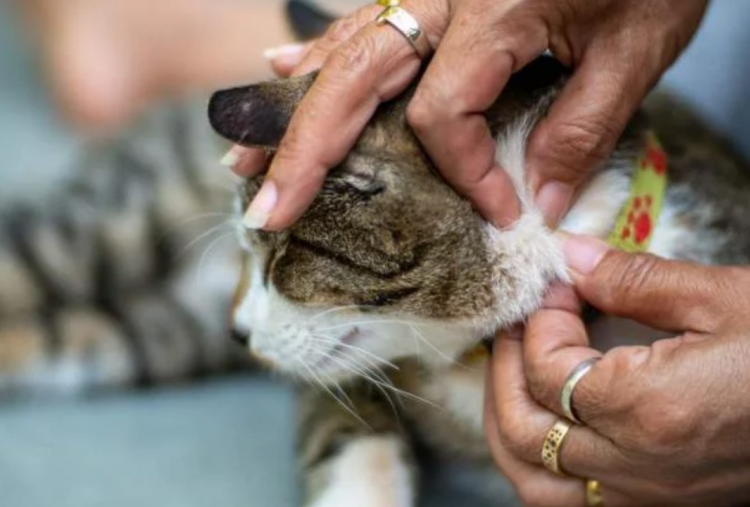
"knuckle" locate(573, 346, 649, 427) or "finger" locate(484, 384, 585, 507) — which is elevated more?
"knuckle" locate(573, 346, 649, 427)

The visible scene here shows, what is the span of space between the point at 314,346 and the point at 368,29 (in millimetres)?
291

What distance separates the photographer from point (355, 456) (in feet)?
3.79

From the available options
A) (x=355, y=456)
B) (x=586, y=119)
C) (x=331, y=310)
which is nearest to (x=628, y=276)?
(x=586, y=119)

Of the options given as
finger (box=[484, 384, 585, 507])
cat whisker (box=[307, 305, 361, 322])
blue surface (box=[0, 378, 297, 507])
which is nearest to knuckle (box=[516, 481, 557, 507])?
finger (box=[484, 384, 585, 507])

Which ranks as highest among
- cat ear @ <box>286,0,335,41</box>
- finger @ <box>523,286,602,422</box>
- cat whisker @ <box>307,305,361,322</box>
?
cat ear @ <box>286,0,335,41</box>

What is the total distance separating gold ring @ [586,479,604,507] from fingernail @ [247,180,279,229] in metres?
0.35

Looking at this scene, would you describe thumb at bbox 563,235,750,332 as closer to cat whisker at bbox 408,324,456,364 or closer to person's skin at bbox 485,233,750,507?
person's skin at bbox 485,233,750,507

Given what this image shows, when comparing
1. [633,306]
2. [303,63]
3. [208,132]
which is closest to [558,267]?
[633,306]

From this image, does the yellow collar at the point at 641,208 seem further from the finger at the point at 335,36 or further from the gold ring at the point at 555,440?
the finger at the point at 335,36

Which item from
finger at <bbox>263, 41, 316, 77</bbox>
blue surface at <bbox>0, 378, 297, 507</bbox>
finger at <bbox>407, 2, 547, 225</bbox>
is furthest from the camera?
blue surface at <bbox>0, 378, 297, 507</bbox>

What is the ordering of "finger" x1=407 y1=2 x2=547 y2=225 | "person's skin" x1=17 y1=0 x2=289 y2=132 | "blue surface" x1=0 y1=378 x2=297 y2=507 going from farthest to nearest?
"person's skin" x1=17 y1=0 x2=289 y2=132
"blue surface" x1=0 y1=378 x2=297 y2=507
"finger" x1=407 y1=2 x2=547 y2=225

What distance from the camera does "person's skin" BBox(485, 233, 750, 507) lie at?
0.88m

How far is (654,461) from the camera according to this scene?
0.91 metres

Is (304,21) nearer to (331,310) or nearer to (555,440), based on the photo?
(331,310)
